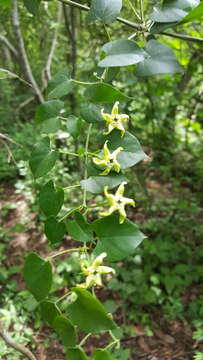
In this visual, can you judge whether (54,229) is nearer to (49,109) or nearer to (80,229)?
(80,229)

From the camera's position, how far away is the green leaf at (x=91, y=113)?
1.55 feet

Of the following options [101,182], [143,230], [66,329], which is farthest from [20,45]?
[66,329]

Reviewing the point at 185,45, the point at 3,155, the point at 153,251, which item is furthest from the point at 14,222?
the point at 185,45

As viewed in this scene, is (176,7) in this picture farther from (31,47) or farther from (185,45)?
(31,47)

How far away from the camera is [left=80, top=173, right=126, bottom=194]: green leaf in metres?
0.40

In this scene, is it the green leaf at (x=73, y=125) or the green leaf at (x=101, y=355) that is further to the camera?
the green leaf at (x=73, y=125)

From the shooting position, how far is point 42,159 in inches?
18.9

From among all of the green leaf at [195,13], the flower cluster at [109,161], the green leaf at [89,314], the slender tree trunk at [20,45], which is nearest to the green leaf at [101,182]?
the flower cluster at [109,161]

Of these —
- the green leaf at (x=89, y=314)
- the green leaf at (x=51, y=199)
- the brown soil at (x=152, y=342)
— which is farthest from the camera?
the brown soil at (x=152, y=342)

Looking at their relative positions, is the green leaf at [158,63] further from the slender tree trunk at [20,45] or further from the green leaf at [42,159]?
the slender tree trunk at [20,45]

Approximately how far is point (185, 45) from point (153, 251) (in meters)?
1.25

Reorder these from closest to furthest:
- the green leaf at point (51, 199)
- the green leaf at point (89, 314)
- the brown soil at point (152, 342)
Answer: the green leaf at point (89, 314) → the green leaf at point (51, 199) → the brown soil at point (152, 342)

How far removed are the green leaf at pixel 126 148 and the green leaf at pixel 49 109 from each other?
0.10m

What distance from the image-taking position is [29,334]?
121 centimetres
